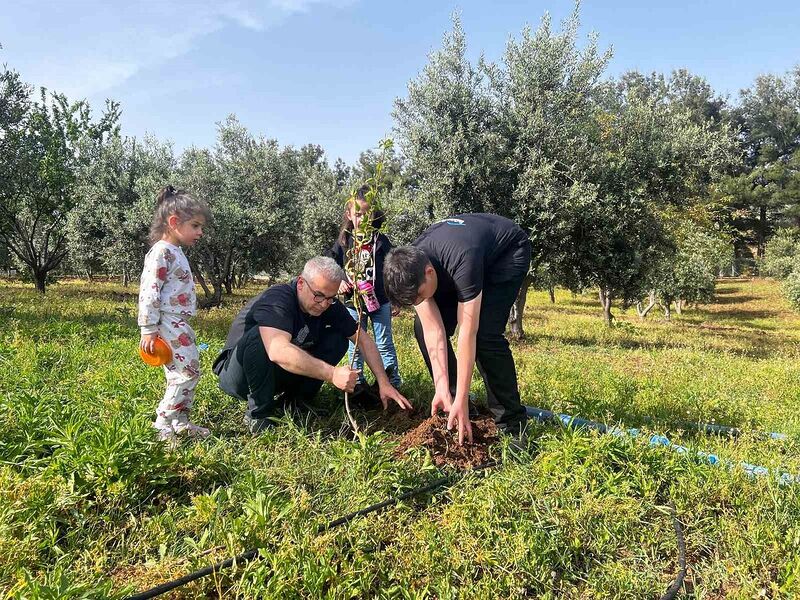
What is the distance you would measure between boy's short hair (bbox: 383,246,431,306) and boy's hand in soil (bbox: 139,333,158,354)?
5.78 ft

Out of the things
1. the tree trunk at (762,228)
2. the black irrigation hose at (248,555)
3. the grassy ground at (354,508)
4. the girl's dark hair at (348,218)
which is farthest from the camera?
the tree trunk at (762,228)

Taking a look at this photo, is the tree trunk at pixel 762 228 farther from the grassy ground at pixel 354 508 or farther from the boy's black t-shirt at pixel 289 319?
the boy's black t-shirt at pixel 289 319

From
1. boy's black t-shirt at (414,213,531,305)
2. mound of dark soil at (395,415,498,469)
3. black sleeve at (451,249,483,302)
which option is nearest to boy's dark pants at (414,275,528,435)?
boy's black t-shirt at (414,213,531,305)

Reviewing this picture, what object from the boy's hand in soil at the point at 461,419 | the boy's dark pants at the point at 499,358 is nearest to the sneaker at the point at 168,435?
the boy's hand in soil at the point at 461,419

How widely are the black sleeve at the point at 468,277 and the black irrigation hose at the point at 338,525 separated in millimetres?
1177

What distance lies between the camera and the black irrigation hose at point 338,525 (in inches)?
84.6

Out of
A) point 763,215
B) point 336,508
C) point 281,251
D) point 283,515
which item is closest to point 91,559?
point 283,515

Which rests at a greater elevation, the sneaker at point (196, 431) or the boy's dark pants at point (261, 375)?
the boy's dark pants at point (261, 375)

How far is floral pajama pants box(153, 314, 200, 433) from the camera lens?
3.78 metres

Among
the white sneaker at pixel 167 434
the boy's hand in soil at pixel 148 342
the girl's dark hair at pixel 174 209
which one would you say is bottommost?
the white sneaker at pixel 167 434

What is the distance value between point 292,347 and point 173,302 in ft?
3.34

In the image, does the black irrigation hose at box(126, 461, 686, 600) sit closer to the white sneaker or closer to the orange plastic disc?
the white sneaker

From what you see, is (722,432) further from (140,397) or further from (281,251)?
(281,251)

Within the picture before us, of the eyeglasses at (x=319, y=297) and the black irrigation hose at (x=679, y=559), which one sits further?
the eyeglasses at (x=319, y=297)
